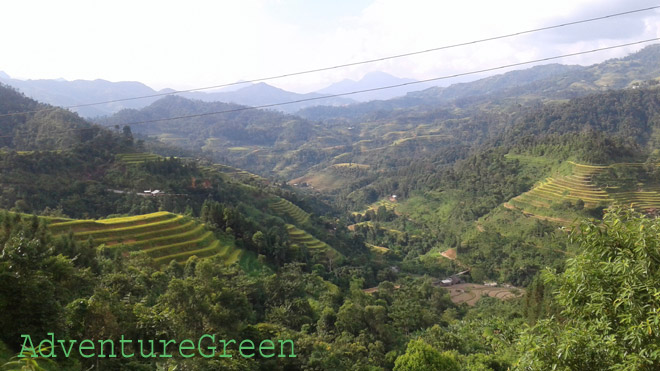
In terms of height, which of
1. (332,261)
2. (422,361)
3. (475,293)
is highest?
(422,361)

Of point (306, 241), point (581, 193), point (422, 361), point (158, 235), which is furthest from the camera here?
point (581, 193)

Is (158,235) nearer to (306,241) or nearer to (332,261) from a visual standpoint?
(332,261)

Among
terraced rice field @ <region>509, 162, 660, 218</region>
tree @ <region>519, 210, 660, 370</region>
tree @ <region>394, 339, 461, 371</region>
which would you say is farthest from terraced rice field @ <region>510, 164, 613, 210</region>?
tree @ <region>519, 210, 660, 370</region>

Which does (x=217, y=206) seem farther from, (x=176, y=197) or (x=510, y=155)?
(x=510, y=155)

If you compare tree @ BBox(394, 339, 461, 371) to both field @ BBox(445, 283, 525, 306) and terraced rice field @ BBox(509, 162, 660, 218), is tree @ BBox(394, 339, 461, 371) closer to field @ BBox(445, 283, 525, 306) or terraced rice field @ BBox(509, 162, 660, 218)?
field @ BBox(445, 283, 525, 306)

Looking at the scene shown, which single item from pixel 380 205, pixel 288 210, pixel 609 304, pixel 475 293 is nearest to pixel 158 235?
pixel 609 304

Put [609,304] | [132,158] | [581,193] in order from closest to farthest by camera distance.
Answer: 1. [609,304]
2. [132,158]
3. [581,193]
